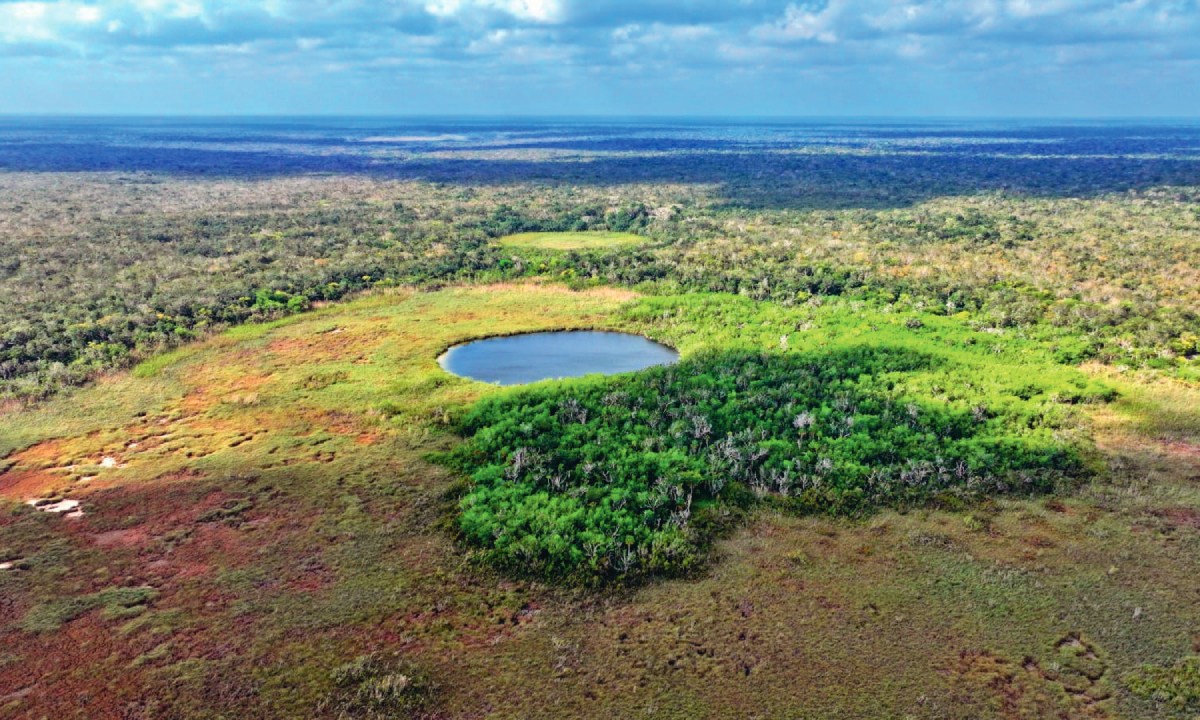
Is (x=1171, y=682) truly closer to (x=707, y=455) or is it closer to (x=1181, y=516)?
(x=1181, y=516)

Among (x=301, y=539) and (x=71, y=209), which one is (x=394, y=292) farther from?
(x=71, y=209)

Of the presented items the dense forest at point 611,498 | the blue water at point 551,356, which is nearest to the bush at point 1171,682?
the dense forest at point 611,498

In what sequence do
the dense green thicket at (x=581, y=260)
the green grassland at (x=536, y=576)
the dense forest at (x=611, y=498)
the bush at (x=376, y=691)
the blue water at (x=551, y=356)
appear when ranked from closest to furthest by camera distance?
the bush at (x=376, y=691)
the green grassland at (x=536, y=576)
the dense forest at (x=611, y=498)
the blue water at (x=551, y=356)
the dense green thicket at (x=581, y=260)

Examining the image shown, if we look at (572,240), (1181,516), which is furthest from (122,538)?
(572,240)

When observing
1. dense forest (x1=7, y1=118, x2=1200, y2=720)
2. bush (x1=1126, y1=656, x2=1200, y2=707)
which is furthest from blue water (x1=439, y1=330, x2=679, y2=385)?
bush (x1=1126, y1=656, x2=1200, y2=707)

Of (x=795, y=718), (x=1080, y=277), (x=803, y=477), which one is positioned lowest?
(x=795, y=718)

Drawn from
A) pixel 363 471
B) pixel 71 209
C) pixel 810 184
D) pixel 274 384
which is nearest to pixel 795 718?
pixel 363 471

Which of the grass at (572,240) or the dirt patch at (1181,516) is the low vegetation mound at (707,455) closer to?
the dirt patch at (1181,516)
